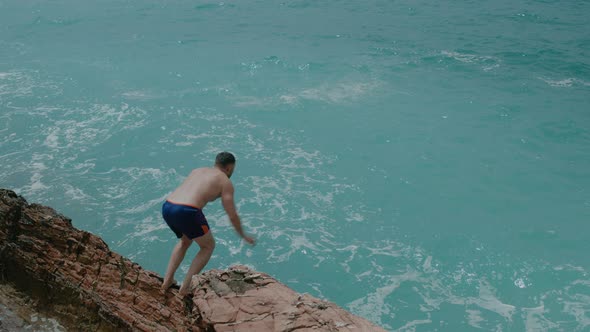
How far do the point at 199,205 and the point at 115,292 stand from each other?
4.51ft

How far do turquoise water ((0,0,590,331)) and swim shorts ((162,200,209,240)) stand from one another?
6.25m

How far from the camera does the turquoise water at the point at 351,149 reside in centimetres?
1170

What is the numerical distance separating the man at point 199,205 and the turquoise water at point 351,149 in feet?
19.7

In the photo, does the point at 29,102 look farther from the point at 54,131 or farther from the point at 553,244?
the point at 553,244

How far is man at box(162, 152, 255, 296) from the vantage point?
5.28 meters

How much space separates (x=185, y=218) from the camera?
5.28 m

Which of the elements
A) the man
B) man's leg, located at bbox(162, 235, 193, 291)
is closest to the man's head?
the man

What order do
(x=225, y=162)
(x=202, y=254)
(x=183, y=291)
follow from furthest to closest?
(x=183, y=291) < (x=202, y=254) < (x=225, y=162)

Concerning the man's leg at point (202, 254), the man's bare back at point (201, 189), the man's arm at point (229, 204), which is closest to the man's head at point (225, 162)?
the man's bare back at point (201, 189)

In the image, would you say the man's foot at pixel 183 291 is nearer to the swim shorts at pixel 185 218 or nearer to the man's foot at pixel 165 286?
the man's foot at pixel 165 286

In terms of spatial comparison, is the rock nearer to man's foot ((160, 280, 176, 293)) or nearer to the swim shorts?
man's foot ((160, 280, 176, 293))

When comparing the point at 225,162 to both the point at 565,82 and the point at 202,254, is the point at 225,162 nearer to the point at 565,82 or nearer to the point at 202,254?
the point at 202,254

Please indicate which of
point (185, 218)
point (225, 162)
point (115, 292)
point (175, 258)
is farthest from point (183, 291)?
point (225, 162)

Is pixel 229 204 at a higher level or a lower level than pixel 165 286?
higher
